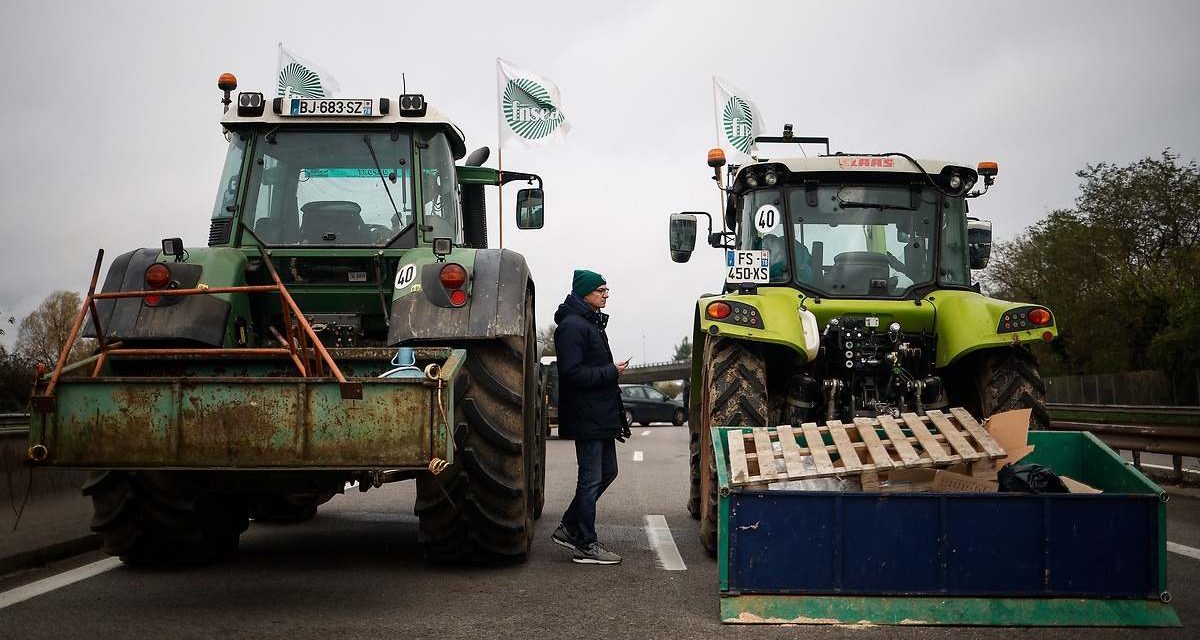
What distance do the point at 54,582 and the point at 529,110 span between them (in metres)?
7.06

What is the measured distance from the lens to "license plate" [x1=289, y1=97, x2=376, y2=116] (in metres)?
8.78

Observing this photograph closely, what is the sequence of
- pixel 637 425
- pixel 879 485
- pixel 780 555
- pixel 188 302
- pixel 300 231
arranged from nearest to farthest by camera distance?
pixel 780 555, pixel 879 485, pixel 188 302, pixel 300 231, pixel 637 425

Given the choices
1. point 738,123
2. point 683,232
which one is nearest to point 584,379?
point 683,232

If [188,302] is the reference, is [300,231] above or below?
above

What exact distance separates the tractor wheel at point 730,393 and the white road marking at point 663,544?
29cm

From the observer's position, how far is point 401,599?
6836 millimetres


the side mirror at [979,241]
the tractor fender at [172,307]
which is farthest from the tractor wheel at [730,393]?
the tractor fender at [172,307]

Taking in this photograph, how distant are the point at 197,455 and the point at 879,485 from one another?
3.64 metres

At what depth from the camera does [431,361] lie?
7051 mm

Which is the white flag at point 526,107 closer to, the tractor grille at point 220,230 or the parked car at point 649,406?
the tractor grille at point 220,230

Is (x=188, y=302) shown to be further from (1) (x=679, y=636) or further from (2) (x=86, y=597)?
(1) (x=679, y=636)

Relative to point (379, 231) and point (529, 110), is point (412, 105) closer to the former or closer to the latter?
point (379, 231)

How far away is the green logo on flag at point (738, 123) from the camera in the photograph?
45.2 ft

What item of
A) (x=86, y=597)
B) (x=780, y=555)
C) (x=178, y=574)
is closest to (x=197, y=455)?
(x=86, y=597)
